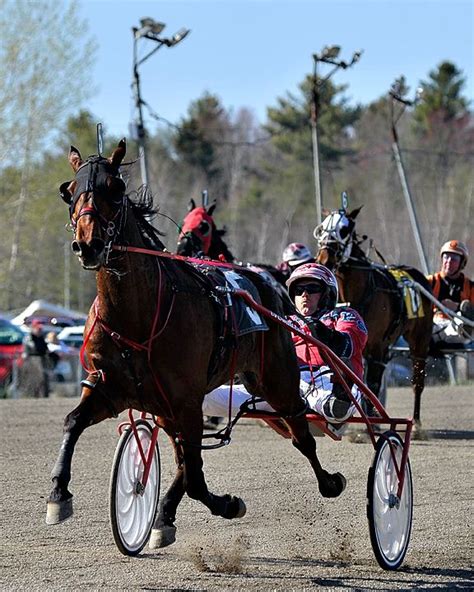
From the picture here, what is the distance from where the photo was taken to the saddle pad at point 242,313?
6020 mm

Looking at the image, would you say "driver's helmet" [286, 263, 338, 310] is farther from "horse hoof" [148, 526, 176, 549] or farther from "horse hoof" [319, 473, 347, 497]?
"horse hoof" [148, 526, 176, 549]

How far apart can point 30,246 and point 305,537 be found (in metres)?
31.1

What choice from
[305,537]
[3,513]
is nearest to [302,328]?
[305,537]

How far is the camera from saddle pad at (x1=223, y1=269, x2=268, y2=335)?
6.02 m

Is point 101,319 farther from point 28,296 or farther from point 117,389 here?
point 28,296

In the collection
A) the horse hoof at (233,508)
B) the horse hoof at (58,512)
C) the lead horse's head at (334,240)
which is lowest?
the horse hoof at (233,508)

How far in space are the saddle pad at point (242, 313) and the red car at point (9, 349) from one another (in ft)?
33.6

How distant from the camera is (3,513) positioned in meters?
6.74

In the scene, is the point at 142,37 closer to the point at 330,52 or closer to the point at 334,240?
the point at 330,52

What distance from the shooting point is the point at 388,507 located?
576cm

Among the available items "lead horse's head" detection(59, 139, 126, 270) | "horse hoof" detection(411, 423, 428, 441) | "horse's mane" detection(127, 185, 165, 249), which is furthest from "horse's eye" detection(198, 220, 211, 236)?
"lead horse's head" detection(59, 139, 126, 270)

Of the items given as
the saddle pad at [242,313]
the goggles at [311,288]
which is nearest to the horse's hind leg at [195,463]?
the saddle pad at [242,313]

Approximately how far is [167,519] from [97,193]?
5.32ft

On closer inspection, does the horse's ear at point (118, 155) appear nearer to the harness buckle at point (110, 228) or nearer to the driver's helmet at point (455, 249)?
the harness buckle at point (110, 228)
